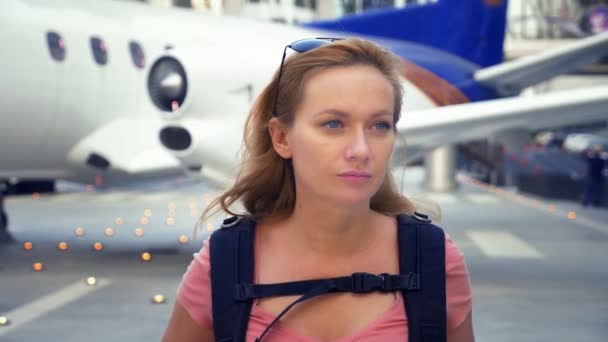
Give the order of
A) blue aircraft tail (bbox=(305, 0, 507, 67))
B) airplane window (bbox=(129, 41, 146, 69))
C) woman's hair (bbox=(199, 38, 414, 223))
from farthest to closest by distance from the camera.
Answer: blue aircraft tail (bbox=(305, 0, 507, 67)) → airplane window (bbox=(129, 41, 146, 69)) → woman's hair (bbox=(199, 38, 414, 223))

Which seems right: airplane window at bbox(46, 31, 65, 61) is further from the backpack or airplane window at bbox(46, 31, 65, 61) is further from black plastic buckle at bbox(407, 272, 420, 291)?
Result: black plastic buckle at bbox(407, 272, 420, 291)

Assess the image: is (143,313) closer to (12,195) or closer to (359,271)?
(359,271)

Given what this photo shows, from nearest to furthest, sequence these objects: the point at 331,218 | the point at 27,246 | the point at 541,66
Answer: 1. the point at 331,218
2. the point at 27,246
3. the point at 541,66

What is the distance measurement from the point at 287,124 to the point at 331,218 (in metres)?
0.22

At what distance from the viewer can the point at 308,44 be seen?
229cm

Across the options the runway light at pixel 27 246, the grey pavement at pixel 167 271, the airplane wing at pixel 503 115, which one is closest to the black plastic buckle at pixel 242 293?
the grey pavement at pixel 167 271

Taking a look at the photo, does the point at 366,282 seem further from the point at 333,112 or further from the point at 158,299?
the point at 158,299

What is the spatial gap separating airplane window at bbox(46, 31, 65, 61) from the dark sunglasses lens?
33.1ft

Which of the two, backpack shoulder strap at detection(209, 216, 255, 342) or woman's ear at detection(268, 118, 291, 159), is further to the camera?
woman's ear at detection(268, 118, 291, 159)

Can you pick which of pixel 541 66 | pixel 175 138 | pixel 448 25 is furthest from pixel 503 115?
pixel 448 25

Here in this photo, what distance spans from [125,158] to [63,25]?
163cm

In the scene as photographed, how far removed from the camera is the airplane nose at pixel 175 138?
11.0 m

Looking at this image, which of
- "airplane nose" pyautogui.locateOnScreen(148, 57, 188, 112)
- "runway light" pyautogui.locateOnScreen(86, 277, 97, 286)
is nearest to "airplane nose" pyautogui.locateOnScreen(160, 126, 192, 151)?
"airplane nose" pyautogui.locateOnScreen(148, 57, 188, 112)

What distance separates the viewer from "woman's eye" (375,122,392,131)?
221cm
